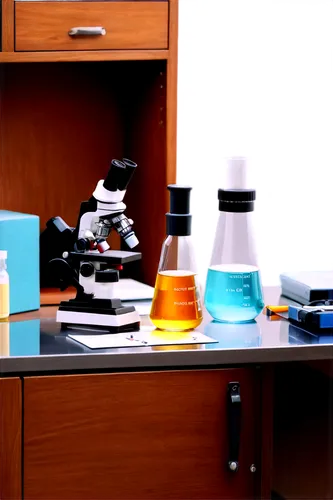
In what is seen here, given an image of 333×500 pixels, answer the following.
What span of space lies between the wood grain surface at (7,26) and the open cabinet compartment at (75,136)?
0.27m

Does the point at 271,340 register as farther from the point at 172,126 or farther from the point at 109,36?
the point at 109,36

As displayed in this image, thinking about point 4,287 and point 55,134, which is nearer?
point 4,287

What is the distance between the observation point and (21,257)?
7.31 ft

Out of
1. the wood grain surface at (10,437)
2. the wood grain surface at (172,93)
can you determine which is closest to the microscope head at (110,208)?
the wood grain surface at (172,93)

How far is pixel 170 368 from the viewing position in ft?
6.12

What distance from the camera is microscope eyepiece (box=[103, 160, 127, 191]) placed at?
2.02m

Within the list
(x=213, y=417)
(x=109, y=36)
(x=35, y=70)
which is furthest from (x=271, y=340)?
(x=35, y=70)

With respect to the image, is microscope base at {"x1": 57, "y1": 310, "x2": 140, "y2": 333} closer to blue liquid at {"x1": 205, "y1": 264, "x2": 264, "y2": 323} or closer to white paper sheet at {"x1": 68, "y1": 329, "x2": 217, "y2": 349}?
white paper sheet at {"x1": 68, "y1": 329, "x2": 217, "y2": 349}

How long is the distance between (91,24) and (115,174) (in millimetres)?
471

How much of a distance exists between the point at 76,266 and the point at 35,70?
72cm

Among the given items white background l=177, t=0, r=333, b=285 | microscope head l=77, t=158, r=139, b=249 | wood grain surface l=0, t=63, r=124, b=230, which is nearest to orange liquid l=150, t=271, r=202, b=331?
microscope head l=77, t=158, r=139, b=249

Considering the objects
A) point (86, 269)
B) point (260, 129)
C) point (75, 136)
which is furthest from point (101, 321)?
point (260, 129)

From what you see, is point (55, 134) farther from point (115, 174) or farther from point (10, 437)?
point (10, 437)

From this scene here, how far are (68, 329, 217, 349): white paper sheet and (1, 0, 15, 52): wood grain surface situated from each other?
732mm
